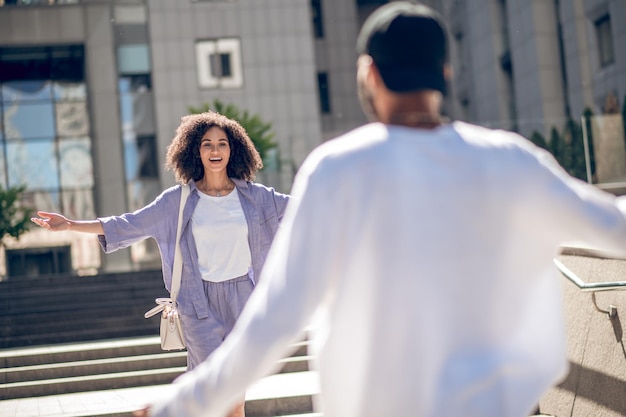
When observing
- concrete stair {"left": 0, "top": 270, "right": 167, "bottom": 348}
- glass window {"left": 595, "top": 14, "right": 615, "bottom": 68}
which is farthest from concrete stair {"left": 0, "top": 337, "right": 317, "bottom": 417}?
glass window {"left": 595, "top": 14, "right": 615, "bottom": 68}

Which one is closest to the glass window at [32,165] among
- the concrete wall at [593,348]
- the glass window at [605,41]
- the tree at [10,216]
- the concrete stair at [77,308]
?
the tree at [10,216]

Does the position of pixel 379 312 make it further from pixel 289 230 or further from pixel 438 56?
pixel 438 56

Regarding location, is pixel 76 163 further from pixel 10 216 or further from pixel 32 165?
pixel 10 216

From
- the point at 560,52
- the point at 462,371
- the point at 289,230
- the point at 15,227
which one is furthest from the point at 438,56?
the point at 560,52

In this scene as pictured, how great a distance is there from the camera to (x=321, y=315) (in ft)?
6.27

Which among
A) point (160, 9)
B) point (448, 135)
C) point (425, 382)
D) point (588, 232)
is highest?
point (160, 9)

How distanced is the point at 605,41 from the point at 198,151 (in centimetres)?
2743

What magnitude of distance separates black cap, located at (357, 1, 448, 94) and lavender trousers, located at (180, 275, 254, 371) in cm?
334

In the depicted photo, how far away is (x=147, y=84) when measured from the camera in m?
35.8

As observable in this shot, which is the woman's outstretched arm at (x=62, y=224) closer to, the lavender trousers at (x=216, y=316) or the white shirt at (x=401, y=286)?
the lavender trousers at (x=216, y=316)

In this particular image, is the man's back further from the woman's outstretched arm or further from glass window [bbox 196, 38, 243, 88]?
glass window [bbox 196, 38, 243, 88]

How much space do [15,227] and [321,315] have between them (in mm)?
29019

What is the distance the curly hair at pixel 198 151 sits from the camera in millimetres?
5531

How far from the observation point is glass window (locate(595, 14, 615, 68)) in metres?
30.5
